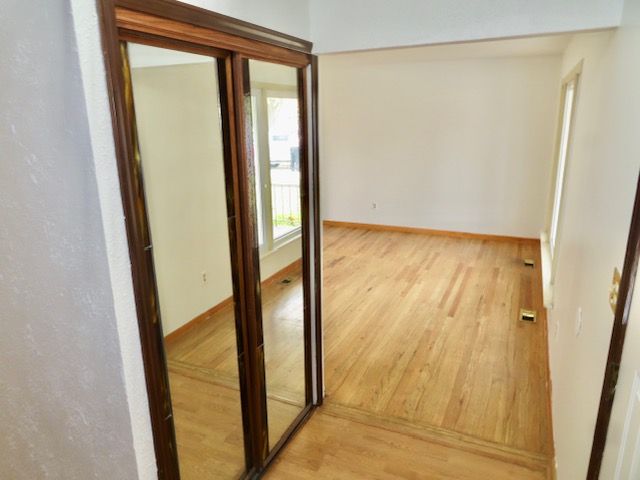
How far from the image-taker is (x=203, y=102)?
5.38ft

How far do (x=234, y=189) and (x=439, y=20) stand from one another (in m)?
1.05

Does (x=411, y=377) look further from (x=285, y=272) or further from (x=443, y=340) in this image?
(x=285, y=272)

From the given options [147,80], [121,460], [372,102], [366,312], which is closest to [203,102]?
[147,80]

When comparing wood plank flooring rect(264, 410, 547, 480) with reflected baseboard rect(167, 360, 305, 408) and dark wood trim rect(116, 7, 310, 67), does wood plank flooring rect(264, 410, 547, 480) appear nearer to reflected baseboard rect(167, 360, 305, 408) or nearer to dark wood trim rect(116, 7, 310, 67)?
reflected baseboard rect(167, 360, 305, 408)

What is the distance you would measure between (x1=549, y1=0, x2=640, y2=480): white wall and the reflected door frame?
124cm

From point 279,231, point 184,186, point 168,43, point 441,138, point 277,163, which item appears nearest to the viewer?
point 168,43

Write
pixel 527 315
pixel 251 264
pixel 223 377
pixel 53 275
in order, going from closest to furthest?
pixel 53 275 → pixel 251 264 → pixel 223 377 → pixel 527 315

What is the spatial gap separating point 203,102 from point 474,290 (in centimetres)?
362

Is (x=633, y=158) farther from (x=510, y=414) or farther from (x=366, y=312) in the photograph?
(x=366, y=312)

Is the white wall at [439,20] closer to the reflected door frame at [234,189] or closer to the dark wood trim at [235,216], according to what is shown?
the reflected door frame at [234,189]

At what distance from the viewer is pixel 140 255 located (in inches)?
49.9

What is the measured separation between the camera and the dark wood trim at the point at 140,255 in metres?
1.11

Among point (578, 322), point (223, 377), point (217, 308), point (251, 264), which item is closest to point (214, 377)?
point (223, 377)

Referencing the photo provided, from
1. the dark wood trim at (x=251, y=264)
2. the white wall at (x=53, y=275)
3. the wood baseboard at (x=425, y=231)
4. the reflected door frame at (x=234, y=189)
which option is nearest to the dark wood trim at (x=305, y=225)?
the reflected door frame at (x=234, y=189)
